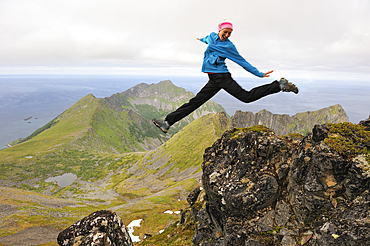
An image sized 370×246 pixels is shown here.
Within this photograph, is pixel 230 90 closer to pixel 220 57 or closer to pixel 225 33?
pixel 220 57

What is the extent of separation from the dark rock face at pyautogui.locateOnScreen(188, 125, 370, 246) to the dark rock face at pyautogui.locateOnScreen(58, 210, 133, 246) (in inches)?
392

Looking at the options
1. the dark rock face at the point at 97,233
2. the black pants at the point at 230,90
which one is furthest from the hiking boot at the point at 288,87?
the dark rock face at the point at 97,233

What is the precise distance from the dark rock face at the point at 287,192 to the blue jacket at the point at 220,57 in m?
8.48

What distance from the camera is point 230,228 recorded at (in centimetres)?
1589

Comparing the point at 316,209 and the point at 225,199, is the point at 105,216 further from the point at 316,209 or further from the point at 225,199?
the point at 316,209

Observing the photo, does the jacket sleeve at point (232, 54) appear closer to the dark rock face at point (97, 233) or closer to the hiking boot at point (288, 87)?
the hiking boot at point (288, 87)

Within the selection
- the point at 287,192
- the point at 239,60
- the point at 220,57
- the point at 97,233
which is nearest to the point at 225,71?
the point at 220,57

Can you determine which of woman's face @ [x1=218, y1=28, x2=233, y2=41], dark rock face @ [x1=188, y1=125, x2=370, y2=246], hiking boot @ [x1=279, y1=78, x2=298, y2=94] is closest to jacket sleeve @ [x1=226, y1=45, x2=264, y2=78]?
woman's face @ [x1=218, y1=28, x2=233, y2=41]

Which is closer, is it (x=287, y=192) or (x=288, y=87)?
(x=288, y=87)

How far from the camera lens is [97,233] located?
1648 centimetres

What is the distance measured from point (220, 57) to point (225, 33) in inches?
38.0

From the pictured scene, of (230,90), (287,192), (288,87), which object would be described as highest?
(288,87)

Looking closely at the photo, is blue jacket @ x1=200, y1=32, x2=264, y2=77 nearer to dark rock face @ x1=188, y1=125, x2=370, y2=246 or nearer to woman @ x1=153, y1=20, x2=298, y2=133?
woman @ x1=153, y1=20, x2=298, y2=133

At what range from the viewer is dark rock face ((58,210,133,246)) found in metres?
16.0
